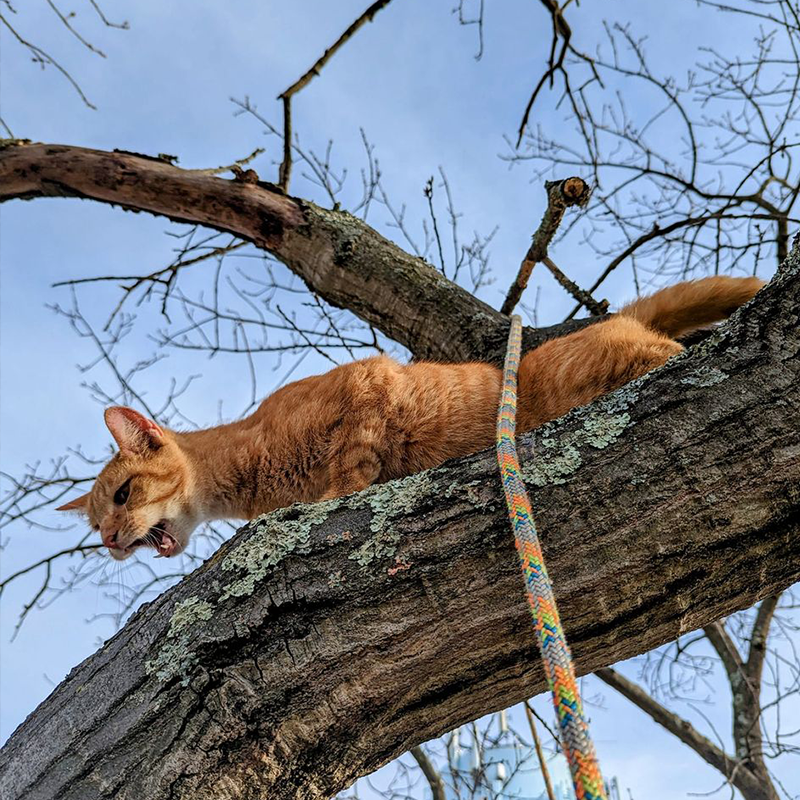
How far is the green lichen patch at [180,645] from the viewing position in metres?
1.38

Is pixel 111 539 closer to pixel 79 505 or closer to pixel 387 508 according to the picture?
pixel 79 505

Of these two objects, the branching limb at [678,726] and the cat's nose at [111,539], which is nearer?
the cat's nose at [111,539]

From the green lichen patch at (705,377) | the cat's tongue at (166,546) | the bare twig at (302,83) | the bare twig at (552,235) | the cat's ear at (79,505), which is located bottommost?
the green lichen patch at (705,377)

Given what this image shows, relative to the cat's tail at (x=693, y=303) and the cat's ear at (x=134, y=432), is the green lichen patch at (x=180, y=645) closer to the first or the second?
the cat's ear at (x=134, y=432)

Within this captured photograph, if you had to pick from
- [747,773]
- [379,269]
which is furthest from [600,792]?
[747,773]

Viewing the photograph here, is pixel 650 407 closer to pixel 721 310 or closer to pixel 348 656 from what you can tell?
pixel 348 656

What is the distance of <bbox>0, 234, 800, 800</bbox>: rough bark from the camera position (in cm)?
133

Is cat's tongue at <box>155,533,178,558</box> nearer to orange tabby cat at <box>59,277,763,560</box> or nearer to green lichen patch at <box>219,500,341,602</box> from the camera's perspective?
orange tabby cat at <box>59,277,763,560</box>

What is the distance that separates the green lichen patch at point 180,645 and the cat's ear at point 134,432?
127 cm

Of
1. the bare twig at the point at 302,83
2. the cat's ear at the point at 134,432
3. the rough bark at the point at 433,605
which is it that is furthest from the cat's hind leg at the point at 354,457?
the bare twig at the point at 302,83

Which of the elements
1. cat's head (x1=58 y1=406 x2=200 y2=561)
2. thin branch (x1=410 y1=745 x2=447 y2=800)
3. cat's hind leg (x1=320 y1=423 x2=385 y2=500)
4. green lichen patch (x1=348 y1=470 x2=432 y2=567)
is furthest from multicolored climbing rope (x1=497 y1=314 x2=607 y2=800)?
thin branch (x1=410 y1=745 x2=447 y2=800)

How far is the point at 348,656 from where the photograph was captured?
133cm

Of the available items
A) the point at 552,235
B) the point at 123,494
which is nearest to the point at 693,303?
the point at 552,235

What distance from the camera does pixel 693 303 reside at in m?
2.47
